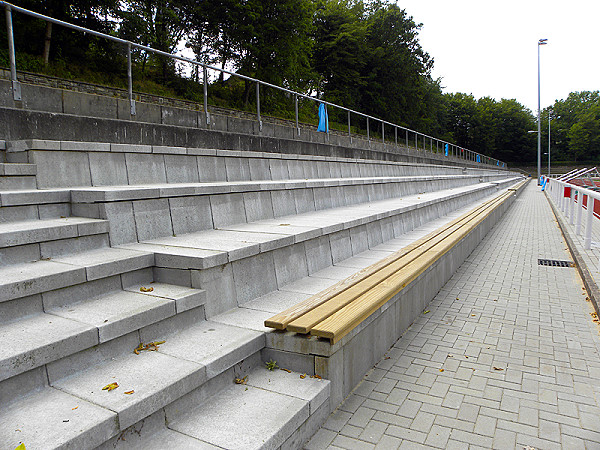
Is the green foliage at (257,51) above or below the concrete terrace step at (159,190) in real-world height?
above

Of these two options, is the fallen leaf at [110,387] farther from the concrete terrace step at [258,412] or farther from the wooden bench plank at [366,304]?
the wooden bench plank at [366,304]

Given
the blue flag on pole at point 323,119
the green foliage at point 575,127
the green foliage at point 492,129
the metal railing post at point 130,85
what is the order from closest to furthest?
the metal railing post at point 130,85 < the blue flag on pole at point 323,119 < the green foliage at point 575,127 < the green foliage at point 492,129

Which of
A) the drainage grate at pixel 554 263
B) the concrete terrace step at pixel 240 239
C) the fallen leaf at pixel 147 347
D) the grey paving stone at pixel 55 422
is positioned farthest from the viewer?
the drainage grate at pixel 554 263

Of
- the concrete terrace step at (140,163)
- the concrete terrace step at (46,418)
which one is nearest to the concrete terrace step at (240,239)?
the concrete terrace step at (46,418)

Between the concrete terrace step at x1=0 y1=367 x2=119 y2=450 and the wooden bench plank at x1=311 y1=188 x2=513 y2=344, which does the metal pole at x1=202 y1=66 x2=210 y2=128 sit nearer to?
the wooden bench plank at x1=311 y1=188 x2=513 y2=344

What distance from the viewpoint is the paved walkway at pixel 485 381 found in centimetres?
262

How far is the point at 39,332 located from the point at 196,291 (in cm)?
100

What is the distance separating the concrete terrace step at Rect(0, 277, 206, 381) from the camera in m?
2.02

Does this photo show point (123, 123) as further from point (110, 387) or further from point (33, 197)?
point (110, 387)

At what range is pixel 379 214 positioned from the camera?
6117 millimetres

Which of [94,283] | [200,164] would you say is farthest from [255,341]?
[200,164]

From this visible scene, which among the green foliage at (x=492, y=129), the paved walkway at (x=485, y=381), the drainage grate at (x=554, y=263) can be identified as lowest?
the drainage grate at (x=554, y=263)

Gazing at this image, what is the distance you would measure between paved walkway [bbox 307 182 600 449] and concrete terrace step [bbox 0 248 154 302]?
174 cm

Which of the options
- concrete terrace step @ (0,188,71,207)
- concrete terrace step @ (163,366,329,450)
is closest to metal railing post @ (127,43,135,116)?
concrete terrace step @ (0,188,71,207)
